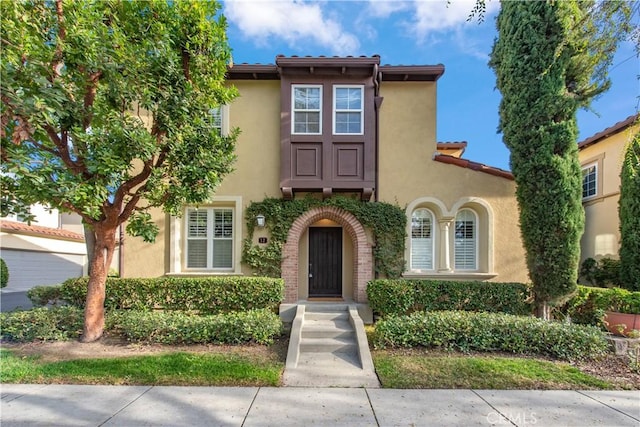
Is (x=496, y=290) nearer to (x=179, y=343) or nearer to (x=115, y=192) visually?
→ (x=179, y=343)

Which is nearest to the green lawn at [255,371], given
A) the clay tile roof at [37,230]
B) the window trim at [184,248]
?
the window trim at [184,248]

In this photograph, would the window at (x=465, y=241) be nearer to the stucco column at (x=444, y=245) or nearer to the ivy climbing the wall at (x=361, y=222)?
the stucco column at (x=444, y=245)

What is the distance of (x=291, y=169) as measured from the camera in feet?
27.3

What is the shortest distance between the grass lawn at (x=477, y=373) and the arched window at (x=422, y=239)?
336cm

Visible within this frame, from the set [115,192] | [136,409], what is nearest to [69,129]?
[115,192]

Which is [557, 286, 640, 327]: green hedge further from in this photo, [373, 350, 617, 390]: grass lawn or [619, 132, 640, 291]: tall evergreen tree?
[373, 350, 617, 390]: grass lawn

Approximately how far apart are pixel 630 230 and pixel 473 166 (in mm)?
4010

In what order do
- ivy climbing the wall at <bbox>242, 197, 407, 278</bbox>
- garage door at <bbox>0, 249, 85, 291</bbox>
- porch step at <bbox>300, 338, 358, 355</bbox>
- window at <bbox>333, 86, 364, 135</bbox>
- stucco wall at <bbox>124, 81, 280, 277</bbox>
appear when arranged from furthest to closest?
garage door at <bbox>0, 249, 85, 291</bbox>
stucco wall at <bbox>124, 81, 280, 277</bbox>
window at <bbox>333, 86, 364, 135</bbox>
ivy climbing the wall at <bbox>242, 197, 407, 278</bbox>
porch step at <bbox>300, 338, 358, 355</bbox>

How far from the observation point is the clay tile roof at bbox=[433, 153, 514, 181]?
8555mm

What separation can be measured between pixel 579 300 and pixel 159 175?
951cm

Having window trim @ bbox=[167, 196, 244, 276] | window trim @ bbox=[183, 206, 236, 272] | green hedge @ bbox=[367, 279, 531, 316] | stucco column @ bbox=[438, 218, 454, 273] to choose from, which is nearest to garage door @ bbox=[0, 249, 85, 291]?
window trim @ bbox=[167, 196, 244, 276]

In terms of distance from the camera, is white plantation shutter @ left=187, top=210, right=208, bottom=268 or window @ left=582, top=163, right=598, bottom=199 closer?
white plantation shutter @ left=187, top=210, right=208, bottom=268

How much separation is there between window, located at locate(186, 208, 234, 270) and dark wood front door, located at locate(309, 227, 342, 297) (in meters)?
2.29

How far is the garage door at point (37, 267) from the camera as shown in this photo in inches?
504
